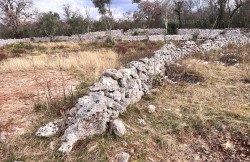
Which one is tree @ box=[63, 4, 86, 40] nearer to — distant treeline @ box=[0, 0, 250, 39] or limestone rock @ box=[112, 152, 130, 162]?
distant treeline @ box=[0, 0, 250, 39]

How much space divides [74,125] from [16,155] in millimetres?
832

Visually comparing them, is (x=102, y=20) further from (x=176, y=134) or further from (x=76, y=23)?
(x=176, y=134)

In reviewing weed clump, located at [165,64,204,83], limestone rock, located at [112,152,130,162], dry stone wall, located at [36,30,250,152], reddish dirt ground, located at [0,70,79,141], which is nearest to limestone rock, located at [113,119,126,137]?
dry stone wall, located at [36,30,250,152]

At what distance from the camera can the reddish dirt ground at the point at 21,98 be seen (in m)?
2.69

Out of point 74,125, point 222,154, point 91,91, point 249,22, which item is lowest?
point 222,154

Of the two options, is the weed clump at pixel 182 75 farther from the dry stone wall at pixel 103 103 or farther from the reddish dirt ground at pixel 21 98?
the reddish dirt ground at pixel 21 98

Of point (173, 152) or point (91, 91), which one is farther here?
point (91, 91)

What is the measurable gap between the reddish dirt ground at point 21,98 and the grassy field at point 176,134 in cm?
28

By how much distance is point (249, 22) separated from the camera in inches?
730

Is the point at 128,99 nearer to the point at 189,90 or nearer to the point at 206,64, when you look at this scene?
the point at 189,90

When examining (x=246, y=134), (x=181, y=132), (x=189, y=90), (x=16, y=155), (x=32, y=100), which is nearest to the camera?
(x=16, y=155)

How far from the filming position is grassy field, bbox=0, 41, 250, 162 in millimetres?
2223

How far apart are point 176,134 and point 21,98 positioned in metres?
3.72

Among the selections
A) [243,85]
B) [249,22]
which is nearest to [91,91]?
[243,85]
